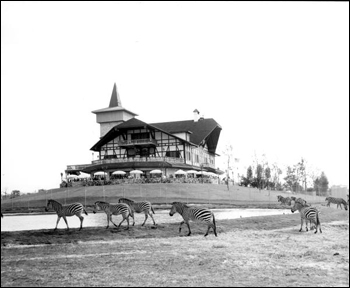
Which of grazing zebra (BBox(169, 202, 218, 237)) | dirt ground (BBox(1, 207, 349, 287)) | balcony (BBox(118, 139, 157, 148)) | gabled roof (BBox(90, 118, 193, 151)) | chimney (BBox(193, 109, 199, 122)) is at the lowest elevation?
dirt ground (BBox(1, 207, 349, 287))

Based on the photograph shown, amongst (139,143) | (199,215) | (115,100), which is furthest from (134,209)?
(115,100)

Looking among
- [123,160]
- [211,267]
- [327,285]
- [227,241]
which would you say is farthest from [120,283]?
[123,160]

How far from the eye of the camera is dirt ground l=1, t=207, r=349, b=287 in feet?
41.0

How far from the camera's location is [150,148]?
73.4 meters

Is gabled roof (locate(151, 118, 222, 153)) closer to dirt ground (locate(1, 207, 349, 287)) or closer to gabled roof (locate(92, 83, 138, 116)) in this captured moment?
gabled roof (locate(92, 83, 138, 116))

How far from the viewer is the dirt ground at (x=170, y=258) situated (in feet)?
41.0

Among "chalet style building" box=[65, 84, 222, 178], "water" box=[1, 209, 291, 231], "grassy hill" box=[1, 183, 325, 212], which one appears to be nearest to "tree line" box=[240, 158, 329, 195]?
"chalet style building" box=[65, 84, 222, 178]

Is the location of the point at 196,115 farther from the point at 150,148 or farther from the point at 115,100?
the point at 115,100

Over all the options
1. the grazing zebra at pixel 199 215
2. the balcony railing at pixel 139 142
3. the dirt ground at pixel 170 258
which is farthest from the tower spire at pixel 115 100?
the grazing zebra at pixel 199 215

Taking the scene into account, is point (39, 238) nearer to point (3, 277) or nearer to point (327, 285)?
point (3, 277)

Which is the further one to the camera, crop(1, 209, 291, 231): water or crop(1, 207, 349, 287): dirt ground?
crop(1, 209, 291, 231): water

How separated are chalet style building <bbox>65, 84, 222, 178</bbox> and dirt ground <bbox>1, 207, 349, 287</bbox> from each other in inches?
1723

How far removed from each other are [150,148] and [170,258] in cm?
5847

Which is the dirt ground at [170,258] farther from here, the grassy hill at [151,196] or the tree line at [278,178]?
the tree line at [278,178]
